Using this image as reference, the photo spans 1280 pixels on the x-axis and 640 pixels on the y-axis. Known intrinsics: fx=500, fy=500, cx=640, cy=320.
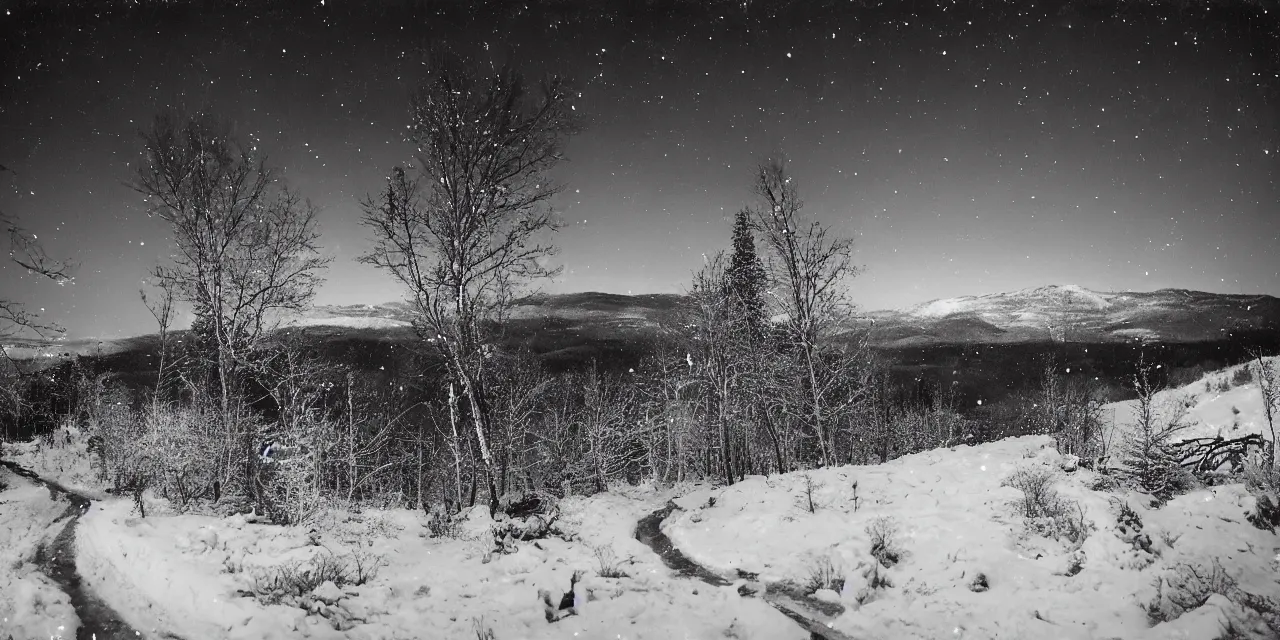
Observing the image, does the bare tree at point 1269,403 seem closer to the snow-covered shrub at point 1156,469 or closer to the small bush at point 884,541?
the snow-covered shrub at point 1156,469

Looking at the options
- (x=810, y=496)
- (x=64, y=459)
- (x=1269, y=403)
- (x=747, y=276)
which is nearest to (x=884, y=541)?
(x=810, y=496)

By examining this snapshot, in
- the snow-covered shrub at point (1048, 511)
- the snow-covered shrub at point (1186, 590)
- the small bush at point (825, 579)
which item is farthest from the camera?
the snow-covered shrub at point (1048, 511)

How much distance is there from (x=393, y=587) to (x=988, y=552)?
26.4 feet

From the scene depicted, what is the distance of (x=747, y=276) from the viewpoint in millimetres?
23797

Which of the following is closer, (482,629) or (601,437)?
(482,629)

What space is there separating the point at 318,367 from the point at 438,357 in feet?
31.8

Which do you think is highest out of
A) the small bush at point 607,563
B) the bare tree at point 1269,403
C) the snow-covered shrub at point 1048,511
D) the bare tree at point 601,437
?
the bare tree at point 1269,403

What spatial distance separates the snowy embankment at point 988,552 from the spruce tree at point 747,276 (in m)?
9.88

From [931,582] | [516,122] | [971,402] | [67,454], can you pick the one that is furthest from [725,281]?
[971,402]

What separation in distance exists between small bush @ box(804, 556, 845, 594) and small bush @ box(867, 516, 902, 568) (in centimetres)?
81

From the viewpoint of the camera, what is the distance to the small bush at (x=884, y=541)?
7.36 meters

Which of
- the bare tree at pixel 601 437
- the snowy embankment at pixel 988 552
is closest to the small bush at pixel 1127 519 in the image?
the snowy embankment at pixel 988 552

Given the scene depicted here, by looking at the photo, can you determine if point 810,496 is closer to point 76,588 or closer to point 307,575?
point 307,575

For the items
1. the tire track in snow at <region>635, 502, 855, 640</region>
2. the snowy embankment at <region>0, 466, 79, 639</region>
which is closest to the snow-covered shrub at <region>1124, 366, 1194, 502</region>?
the tire track in snow at <region>635, 502, 855, 640</region>
